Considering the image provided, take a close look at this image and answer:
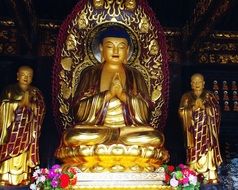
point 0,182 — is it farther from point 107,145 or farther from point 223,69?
point 223,69

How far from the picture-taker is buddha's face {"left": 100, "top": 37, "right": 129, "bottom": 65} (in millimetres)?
6109

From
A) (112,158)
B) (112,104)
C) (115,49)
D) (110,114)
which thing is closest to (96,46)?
(115,49)

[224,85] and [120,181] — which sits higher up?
[224,85]

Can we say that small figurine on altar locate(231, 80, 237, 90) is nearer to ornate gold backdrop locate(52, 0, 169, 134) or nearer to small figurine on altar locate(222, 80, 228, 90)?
small figurine on altar locate(222, 80, 228, 90)

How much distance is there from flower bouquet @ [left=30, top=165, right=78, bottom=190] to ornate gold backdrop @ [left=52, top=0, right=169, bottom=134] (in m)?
1.18

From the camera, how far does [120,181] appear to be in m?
5.08

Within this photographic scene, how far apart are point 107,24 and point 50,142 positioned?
5.14ft

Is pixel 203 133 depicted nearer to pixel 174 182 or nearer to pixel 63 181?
pixel 174 182

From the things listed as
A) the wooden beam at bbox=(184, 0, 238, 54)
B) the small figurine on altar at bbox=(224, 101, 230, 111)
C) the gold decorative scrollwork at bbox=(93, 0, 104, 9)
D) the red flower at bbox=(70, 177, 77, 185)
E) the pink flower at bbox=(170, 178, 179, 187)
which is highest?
the gold decorative scrollwork at bbox=(93, 0, 104, 9)

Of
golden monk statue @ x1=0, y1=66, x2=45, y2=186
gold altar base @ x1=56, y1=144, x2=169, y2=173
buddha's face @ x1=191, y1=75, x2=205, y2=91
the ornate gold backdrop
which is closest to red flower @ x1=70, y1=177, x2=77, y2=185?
gold altar base @ x1=56, y1=144, x2=169, y2=173

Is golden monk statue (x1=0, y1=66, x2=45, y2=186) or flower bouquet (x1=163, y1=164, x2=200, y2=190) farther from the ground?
golden monk statue (x1=0, y1=66, x2=45, y2=186)

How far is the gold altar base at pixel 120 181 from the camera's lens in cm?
504

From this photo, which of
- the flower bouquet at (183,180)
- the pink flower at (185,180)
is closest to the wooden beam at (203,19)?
the flower bouquet at (183,180)

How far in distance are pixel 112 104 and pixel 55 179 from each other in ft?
4.49
